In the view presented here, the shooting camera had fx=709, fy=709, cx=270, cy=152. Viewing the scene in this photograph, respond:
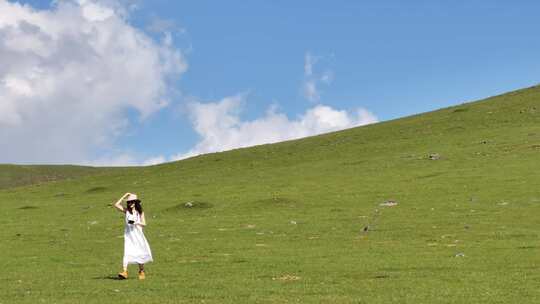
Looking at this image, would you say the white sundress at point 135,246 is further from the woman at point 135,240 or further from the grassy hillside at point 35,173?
the grassy hillside at point 35,173

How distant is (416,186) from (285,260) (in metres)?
28.6

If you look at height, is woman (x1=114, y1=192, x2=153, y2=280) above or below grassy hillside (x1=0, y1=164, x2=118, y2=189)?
below

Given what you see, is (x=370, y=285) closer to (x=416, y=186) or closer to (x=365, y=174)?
(x=416, y=186)

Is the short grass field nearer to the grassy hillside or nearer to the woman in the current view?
the woman

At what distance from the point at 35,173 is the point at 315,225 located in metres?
131

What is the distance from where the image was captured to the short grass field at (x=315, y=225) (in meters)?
22.8

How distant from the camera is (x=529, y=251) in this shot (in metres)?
29.5

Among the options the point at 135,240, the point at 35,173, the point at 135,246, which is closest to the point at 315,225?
the point at 135,240

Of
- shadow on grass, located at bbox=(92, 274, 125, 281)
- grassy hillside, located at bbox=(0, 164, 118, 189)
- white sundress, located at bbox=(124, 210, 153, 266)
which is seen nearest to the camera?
Result: white sundress, located at bbox=(124, 210, 153, 266)

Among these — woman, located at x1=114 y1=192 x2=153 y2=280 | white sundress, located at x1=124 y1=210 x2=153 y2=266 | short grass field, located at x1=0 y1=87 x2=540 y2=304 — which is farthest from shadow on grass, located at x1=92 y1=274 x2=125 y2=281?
white sundress, located at x1=124 y1=210 x2=153 y2=266

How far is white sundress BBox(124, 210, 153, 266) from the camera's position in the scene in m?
25.3

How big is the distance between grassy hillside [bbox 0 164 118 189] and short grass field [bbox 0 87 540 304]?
209ft

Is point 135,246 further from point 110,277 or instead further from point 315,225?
point 315,225

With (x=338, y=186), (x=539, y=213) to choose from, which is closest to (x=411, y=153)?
(x=338, y=186)
